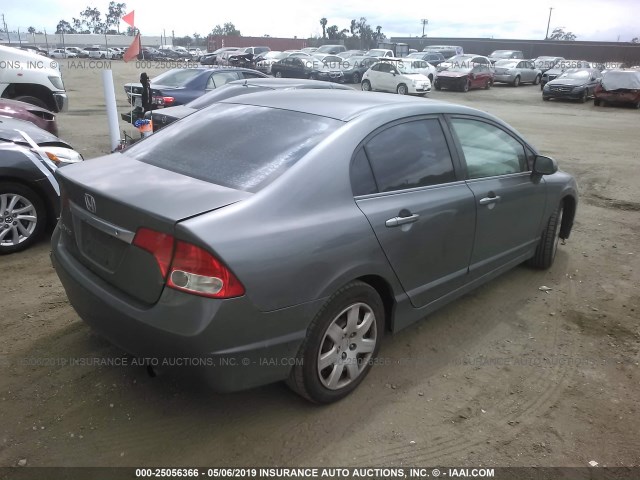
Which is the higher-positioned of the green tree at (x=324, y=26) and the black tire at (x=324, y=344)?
the green tree at (x=324, y=26)

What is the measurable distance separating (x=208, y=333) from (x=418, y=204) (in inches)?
58.8

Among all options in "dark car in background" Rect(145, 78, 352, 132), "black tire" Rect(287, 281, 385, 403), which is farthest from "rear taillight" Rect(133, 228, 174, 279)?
"dark car in background" Rect(145, 78, 352, 132)

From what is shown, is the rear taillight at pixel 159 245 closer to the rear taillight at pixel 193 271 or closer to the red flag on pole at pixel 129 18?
the rear taillight at pixel 193 271

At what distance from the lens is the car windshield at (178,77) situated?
11211mm

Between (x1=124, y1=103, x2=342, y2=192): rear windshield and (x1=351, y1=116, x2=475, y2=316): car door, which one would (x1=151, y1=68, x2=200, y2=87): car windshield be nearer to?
(x1=124, y1=103, x2=342, y2=192): rear windshield

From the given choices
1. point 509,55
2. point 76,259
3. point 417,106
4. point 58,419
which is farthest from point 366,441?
point 509,55

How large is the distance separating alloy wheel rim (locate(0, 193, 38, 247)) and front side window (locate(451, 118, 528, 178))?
383 centimetres

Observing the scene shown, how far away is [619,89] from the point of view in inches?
835

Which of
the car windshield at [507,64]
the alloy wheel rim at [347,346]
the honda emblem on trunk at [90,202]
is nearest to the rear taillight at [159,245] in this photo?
the honda emblem on trunk at [90,202]

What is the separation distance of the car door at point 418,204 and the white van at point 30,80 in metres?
9.99

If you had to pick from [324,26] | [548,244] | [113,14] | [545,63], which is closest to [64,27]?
[113,14]

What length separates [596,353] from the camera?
11.5 ft

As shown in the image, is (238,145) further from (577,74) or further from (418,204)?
(577,74)

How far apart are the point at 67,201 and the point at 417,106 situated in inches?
86.9
